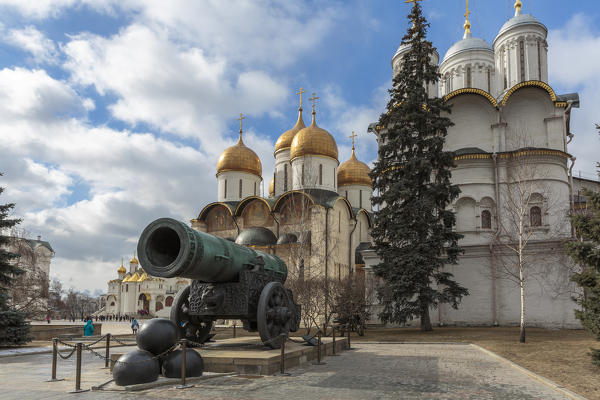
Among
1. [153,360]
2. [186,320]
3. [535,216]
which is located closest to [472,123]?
[535,216]

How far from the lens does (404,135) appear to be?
20.7 m

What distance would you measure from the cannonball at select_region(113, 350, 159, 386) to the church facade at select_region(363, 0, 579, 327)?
1818 cm

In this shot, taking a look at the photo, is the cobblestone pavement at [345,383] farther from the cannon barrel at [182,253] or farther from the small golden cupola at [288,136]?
the small golden cupola at [288,136]

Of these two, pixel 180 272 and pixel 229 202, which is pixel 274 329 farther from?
pixel 229 202

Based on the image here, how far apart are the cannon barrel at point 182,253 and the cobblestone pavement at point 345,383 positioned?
5.51 feet

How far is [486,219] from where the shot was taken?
25172 mm

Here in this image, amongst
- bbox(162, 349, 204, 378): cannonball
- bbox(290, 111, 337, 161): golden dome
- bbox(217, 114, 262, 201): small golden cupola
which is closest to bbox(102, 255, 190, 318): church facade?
bbox(217, 114, 262, 201): small golden cupola

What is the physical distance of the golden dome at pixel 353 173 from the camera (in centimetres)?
4125

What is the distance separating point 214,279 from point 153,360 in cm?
188

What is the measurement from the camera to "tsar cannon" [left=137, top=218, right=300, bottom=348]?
7.73m

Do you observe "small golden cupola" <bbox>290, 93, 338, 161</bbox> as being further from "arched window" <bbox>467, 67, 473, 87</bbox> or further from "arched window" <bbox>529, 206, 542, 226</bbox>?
"arched window" <bbox>529, 206, 542, 226</bbox>

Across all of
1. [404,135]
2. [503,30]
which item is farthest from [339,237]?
[503,30]

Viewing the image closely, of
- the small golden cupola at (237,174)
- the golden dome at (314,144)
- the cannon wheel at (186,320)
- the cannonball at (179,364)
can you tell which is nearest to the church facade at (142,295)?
the small golden cupola at (237,174)

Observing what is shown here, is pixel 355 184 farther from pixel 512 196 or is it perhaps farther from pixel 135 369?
pixel 135 369
